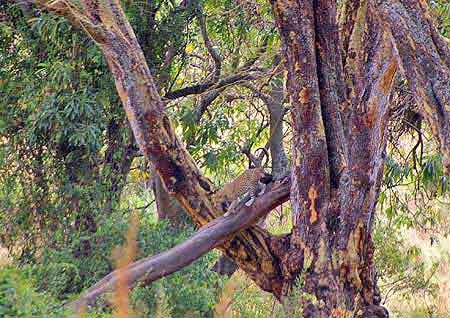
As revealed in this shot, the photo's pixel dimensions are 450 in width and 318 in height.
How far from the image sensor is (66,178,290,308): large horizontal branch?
6.40 m

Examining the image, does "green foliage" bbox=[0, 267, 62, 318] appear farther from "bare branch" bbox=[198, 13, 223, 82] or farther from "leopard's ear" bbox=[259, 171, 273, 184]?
"bare branch" bbox=[198, 13, 223, 82]

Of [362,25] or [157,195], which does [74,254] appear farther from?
[362,25]

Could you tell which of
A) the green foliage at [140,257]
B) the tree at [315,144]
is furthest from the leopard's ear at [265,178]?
the green foliage at [140,257]

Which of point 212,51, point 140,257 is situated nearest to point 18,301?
point 140,257

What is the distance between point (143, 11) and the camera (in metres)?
8.53

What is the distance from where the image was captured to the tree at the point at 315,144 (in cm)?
644

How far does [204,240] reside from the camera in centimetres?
659

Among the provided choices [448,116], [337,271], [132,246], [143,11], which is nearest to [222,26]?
[143,11]

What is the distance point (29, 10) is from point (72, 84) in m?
0.88

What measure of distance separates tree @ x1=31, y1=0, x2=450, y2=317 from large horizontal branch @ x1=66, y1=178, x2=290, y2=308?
3cm

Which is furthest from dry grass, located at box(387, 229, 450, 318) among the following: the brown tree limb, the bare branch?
the bare branch

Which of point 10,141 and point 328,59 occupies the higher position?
point 328,59

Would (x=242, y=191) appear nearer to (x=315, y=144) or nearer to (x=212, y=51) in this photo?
(x=315, y=144)

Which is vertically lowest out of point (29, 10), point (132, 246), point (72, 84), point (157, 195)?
point (132, 246)
